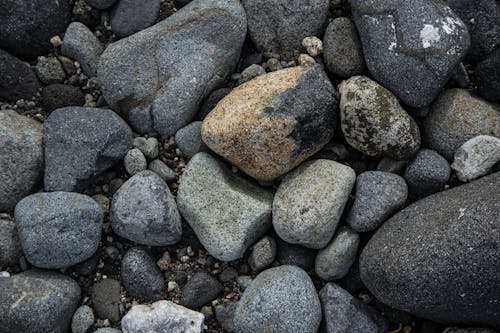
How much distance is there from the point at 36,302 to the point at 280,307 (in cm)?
115

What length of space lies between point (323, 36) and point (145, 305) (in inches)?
64.8

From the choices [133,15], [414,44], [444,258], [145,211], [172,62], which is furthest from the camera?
[133,15]

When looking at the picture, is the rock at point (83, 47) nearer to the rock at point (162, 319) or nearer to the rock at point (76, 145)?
the rock at point (76, 145)

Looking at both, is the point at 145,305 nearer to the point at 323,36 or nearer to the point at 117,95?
the point at 117,95

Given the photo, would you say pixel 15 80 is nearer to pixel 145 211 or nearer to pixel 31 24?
pixel 31 24

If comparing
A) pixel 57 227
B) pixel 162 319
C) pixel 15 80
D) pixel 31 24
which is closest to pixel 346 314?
pixel 162 319

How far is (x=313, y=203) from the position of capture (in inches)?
103

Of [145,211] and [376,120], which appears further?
[145,211]

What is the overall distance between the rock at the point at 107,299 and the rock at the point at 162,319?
127 mm

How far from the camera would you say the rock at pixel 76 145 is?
271 cm

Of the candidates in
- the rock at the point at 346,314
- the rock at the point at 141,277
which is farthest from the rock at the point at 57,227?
the rock at the point at 346,314

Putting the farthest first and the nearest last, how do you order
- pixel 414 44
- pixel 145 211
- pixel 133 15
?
pixel 133 15 < pixel 145 211 < pixel 414 44

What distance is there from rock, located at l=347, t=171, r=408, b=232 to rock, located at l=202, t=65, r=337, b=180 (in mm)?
307

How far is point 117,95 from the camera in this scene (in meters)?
2.80
